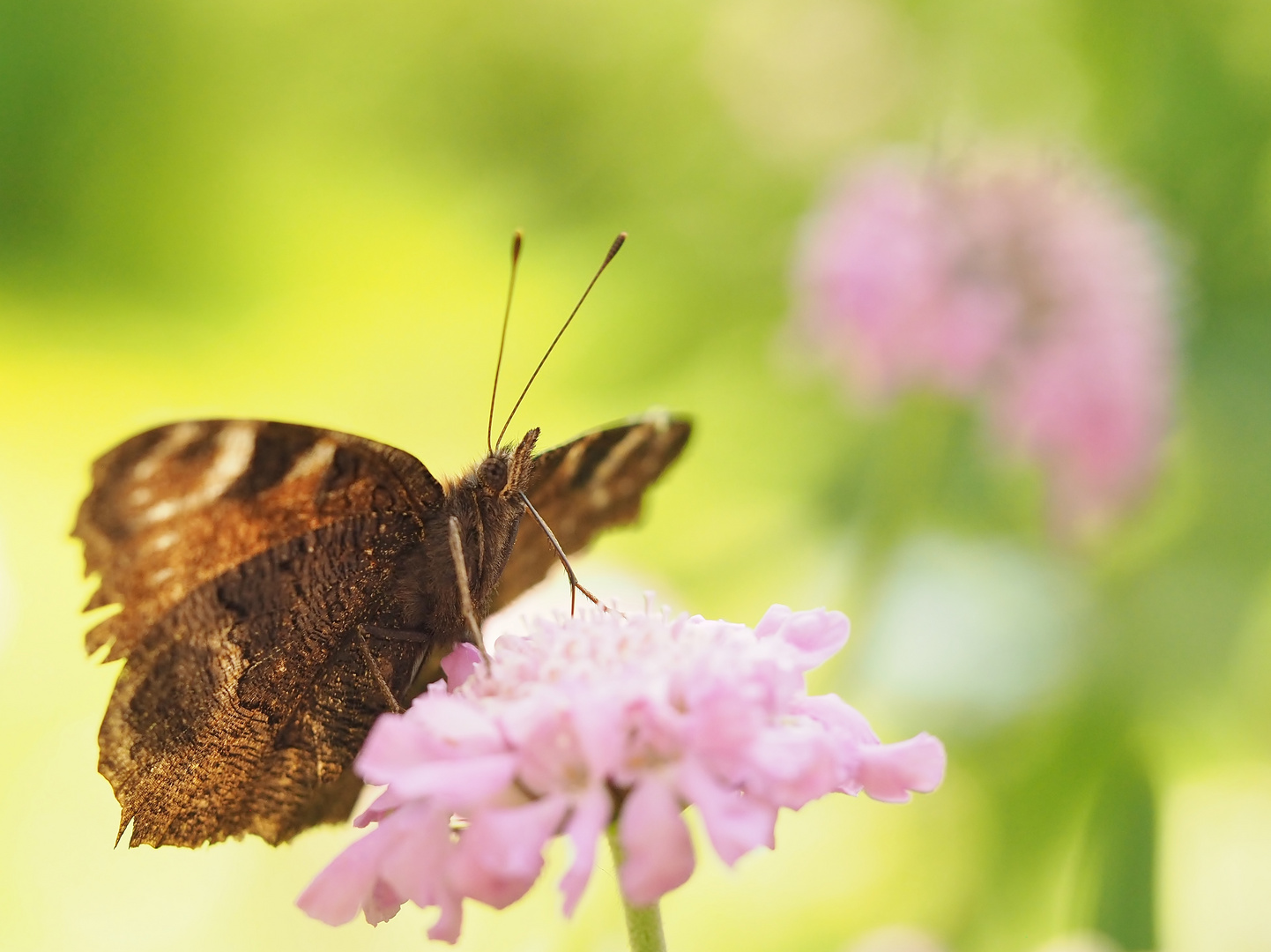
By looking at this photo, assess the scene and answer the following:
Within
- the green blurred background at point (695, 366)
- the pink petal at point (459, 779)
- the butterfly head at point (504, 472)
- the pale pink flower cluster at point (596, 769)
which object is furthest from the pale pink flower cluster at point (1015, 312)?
the pink petal at point (459, 779)

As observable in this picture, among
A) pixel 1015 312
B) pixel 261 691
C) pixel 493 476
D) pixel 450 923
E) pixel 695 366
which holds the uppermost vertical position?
pixel 695 366

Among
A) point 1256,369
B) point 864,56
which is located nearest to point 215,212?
point 864,56

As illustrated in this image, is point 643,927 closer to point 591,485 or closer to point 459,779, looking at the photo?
point 459,779

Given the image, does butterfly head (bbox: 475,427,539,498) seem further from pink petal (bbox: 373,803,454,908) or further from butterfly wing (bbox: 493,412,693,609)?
pink petal (bbox: 373,803,454,908)

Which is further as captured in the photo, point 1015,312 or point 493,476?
point 1015,312

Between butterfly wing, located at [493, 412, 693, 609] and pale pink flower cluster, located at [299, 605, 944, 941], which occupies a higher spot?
butterfly wing, located at [493, 412, 693, 609]

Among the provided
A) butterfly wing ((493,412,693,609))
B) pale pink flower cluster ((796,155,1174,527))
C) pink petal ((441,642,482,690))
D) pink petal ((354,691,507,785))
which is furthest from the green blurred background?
pink petal ((354,691,507,785))

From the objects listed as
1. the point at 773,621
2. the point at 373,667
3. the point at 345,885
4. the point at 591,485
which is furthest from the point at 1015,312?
the point at 345,885
